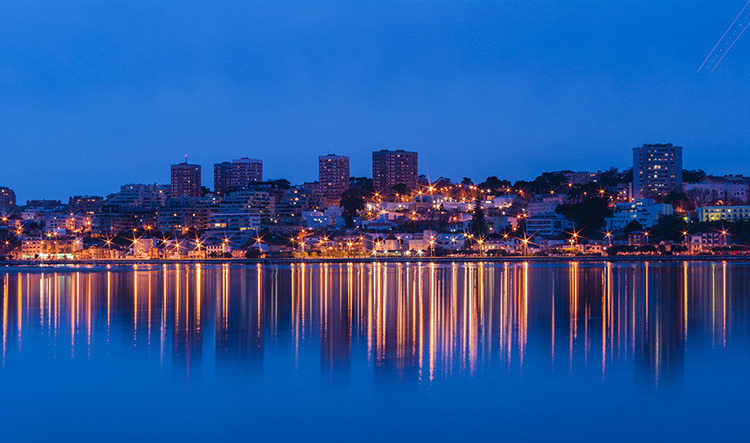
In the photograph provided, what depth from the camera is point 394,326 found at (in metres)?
14.0

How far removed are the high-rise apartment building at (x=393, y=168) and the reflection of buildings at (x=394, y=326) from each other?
3442 inches

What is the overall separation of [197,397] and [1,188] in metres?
123

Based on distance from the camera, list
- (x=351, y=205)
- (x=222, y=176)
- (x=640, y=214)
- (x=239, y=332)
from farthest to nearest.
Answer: (x=222, y=176) → (x=351, y=205) → (x=640, y=214) → (x=239, y=332)

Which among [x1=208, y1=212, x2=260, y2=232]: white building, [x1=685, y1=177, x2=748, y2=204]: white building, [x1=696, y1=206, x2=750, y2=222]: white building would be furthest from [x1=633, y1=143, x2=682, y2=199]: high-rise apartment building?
[x1=208, y1=212, x2=260, y2=232]: white building

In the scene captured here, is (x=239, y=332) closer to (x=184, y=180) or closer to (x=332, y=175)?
(x=332, y=175)

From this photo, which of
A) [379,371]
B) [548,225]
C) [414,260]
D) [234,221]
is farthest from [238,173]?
[379,371]

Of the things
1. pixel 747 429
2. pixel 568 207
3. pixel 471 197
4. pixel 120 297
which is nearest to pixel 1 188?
pixel 471 197

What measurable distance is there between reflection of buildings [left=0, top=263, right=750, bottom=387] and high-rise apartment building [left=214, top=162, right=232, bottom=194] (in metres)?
92.0

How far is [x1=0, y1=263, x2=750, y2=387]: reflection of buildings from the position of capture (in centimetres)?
1035

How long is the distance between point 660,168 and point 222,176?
65.4 metres

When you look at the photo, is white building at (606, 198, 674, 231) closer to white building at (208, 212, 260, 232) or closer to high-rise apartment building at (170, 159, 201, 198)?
white building at (208, 212, 260, 232)

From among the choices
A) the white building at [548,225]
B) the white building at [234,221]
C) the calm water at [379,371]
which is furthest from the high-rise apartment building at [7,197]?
the calm water at [379,371]

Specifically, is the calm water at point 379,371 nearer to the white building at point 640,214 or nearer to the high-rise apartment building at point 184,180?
the white building at point 640,214

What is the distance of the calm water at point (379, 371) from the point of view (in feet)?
23.8
